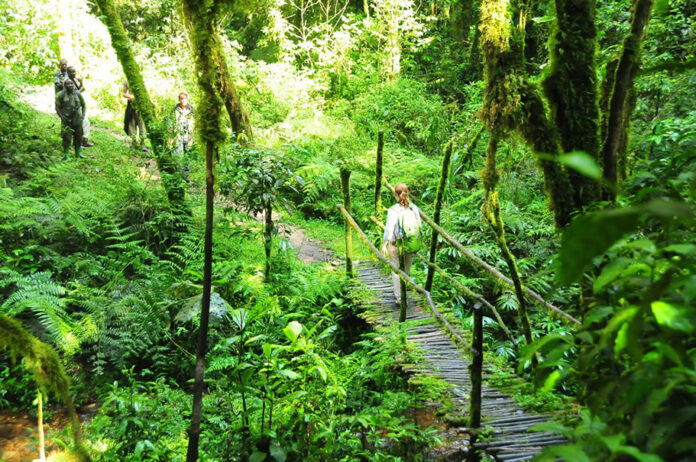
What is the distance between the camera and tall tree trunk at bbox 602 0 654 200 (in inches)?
91.1

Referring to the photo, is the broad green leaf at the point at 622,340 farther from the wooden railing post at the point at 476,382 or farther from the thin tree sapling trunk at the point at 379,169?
the thin tree sapling trunk at the point at 379,169

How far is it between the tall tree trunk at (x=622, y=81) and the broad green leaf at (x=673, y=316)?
1.54 m

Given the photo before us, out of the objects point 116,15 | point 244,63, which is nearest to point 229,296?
point 116,15

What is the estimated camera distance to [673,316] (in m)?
0.95

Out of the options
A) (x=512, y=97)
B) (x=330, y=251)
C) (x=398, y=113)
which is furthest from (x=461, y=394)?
(x=398, y=113)

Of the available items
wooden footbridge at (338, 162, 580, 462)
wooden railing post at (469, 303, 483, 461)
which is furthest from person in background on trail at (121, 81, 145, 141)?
wooden railing post at (469, 303, 483, 461)

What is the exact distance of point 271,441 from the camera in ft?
9.25

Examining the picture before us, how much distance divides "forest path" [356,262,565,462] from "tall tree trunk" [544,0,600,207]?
1.50 m

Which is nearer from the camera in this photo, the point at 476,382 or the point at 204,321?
the point at 204,321

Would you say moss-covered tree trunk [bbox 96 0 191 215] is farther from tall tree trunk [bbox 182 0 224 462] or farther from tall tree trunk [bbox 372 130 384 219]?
tall tree trunk [bbox 182 0 224 462]

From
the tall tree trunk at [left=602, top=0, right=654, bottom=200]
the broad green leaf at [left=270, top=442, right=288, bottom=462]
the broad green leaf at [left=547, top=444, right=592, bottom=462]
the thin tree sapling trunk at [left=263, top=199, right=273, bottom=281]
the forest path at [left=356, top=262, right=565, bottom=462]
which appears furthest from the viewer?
the thin tree sapling trunk at [left=263, top=199, right=273, bottom=281]

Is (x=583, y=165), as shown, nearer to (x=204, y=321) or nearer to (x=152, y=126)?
(x=204, y=321)

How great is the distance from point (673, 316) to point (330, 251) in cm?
783

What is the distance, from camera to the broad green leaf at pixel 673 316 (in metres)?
0.94
